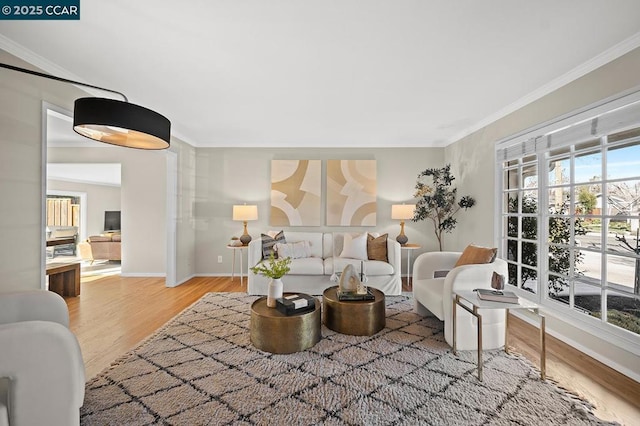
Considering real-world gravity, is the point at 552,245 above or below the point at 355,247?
above

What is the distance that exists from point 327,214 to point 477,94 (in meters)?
2.88

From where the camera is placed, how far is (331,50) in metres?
2.19

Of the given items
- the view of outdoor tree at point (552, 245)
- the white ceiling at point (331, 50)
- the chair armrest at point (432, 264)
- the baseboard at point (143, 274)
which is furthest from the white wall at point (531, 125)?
the baseboard at point (143, 274)

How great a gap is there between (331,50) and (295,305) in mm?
2121

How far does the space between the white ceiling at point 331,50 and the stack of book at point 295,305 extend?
2070mm

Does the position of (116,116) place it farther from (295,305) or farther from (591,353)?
(591,353)

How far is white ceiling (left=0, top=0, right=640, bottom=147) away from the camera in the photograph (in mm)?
1760

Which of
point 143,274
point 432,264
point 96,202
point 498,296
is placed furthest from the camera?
point 96,202

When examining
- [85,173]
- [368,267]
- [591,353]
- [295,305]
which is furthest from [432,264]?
[85,173]

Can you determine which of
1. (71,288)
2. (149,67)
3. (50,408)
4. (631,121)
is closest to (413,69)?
(631,121)

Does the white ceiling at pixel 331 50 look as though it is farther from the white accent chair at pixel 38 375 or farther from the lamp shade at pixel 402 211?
the white accent chair at pixel 38 375

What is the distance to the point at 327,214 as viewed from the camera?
5.03 meters

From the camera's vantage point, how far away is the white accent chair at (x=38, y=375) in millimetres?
1174

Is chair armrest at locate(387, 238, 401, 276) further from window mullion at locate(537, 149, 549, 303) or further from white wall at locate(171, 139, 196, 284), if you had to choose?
white wall at locate(171, 139, 196, 284)
